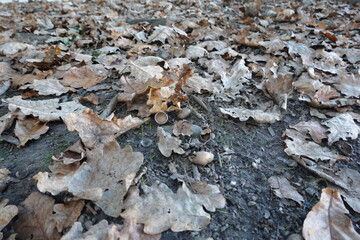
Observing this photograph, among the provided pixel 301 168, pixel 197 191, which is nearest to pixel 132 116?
pixel 197 191

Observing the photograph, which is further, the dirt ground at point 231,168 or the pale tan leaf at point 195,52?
the pale tan leaf at point 195,52

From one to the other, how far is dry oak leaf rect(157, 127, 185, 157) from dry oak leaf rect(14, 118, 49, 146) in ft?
2.46

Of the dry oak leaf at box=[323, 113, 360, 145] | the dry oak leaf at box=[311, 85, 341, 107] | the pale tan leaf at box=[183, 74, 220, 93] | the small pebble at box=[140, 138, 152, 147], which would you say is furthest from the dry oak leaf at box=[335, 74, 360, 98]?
the small pebble at box=[140, 138, 152, 147]

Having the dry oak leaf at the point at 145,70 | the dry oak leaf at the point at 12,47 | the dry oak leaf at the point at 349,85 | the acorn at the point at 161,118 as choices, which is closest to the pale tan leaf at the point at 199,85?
the dry oak leaf at the point at 145,70

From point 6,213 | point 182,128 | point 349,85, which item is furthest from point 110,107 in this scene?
point 349,85

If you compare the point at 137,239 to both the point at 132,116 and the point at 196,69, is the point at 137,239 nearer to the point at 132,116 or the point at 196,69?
the point at 132,116

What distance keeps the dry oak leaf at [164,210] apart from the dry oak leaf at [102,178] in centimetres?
6

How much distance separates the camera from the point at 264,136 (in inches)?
66.3

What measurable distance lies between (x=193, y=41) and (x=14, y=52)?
6.37ft

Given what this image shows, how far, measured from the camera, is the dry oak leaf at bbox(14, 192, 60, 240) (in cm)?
112

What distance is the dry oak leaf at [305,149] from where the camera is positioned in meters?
1.51

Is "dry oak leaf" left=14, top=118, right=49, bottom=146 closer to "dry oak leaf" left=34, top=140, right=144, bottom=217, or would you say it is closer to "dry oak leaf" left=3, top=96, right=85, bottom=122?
"dry oak leaf" left=3, top=96, right=85, bottom=122

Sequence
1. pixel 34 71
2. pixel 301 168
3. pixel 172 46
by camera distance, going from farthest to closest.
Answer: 1. pixel 172 46
2. pixel 34 71
3. pixel 301 168

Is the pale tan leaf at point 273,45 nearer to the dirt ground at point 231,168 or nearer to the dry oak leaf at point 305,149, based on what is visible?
the dirt ground at point 231,168
